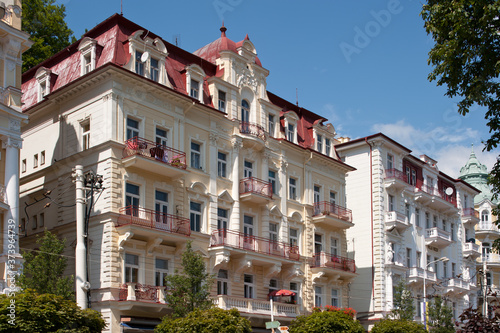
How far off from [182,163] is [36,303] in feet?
52.9

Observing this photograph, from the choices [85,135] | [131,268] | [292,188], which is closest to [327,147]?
[292,188]

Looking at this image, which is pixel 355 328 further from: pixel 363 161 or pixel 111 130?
pixel 363 161

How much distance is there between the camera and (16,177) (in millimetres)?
29156

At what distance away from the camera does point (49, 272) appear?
29.5 metres

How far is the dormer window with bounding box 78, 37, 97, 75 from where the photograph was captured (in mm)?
36188

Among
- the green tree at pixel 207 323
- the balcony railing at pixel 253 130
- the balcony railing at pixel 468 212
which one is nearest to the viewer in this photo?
the green tree at pixel 207 323

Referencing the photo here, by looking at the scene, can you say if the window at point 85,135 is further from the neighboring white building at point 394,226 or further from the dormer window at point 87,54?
the neighboring white building at point 394,226

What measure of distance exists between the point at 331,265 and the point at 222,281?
32.4ft

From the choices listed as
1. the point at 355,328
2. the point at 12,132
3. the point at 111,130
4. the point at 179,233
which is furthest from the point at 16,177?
the point at 355,328

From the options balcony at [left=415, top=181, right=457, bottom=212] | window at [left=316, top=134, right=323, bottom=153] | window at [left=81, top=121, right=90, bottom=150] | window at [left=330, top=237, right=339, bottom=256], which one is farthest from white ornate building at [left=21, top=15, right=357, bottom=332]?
balcony at [left=415, top=181, right=457, bottom=212]

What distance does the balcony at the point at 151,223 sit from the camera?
33312 millimetres

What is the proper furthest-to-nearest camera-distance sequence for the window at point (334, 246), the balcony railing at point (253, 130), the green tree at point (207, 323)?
the window at point (334, 246) < the balcony railing at point (253, 130) < the green tree at point (207, 323)

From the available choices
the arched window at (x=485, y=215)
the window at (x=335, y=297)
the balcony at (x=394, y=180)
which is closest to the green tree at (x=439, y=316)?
the window at (x=335, y=297)

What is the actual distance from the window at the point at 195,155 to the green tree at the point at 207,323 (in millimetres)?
10339
